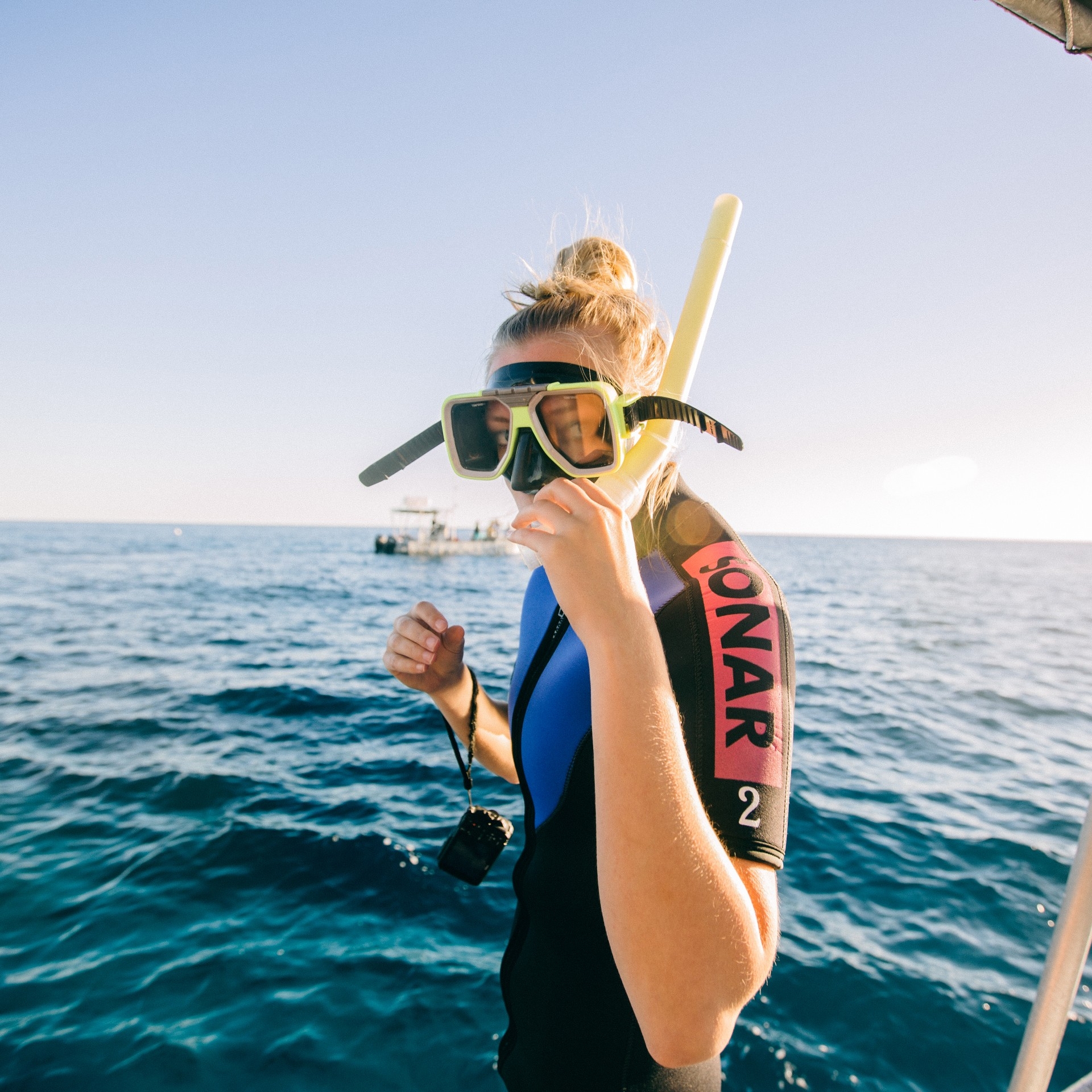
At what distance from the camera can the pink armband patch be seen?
37.8 inches

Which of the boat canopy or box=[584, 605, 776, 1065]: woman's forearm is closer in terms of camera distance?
box=[584, 605, 776, 1065]: woman's forearm

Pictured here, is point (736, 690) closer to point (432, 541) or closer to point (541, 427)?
point (541, 427)

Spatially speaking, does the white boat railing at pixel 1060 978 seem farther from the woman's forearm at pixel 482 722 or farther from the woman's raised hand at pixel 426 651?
the woman's raised hand at pixel 426 651

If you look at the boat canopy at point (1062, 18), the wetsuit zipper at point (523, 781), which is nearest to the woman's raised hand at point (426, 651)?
the wetsuit zipper at point (523, 781)

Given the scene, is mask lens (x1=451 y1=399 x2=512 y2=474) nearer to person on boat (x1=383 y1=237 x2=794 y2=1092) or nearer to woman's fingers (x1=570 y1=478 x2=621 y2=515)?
person on boat (x1=383 y1=237 x2=794 y2=1092)

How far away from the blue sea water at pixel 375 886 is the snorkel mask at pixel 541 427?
338 centimetres

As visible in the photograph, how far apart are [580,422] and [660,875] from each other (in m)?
0.97

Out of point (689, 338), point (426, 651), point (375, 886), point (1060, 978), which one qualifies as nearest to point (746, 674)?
point (689, 338)

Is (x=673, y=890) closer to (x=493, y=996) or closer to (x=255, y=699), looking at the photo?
(x=493, y=996)

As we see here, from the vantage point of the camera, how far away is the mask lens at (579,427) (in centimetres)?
134

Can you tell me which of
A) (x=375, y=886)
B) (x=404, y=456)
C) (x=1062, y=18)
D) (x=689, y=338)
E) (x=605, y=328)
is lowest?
(x=375, y=886)

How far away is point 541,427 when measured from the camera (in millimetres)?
1408

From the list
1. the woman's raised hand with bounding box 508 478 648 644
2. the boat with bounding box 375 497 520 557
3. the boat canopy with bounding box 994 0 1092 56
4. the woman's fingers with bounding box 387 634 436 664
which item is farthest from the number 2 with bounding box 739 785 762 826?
the boat with bounding box 375 497 520 557

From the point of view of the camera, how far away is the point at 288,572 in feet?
129
